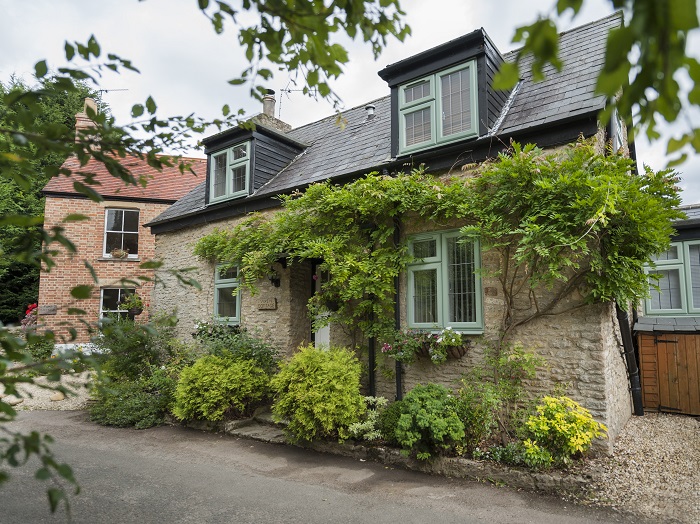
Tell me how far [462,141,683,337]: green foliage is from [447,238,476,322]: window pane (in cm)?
69

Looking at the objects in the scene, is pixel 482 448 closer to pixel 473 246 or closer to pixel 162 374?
pixel 473 246

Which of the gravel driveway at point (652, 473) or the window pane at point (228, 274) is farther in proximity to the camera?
the window pane at point (228, 274)

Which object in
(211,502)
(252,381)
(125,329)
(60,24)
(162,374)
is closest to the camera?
(125,329)

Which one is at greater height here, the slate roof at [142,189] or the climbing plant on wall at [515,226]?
the slate roof at [142,189]

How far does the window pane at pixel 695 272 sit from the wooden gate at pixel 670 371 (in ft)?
7.47

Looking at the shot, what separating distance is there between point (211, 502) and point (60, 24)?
4.61m

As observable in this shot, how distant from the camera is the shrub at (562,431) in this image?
196 inches

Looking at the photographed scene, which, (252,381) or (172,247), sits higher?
(172,247)

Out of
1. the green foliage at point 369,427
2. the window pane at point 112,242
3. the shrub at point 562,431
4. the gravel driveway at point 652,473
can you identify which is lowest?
the gravel driveway at point 652,473

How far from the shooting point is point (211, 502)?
186 inches

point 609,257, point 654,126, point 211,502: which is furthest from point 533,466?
point 654,126

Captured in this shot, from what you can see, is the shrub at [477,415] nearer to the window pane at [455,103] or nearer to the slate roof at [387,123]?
the slate roof at [387,123]

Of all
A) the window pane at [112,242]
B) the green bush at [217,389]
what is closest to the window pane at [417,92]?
the green bush at [217,389]

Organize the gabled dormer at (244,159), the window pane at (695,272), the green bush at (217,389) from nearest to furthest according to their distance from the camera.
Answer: the green bush at (217,389) < the window pane at (695,272) < the gabled dormer at (244,159)
